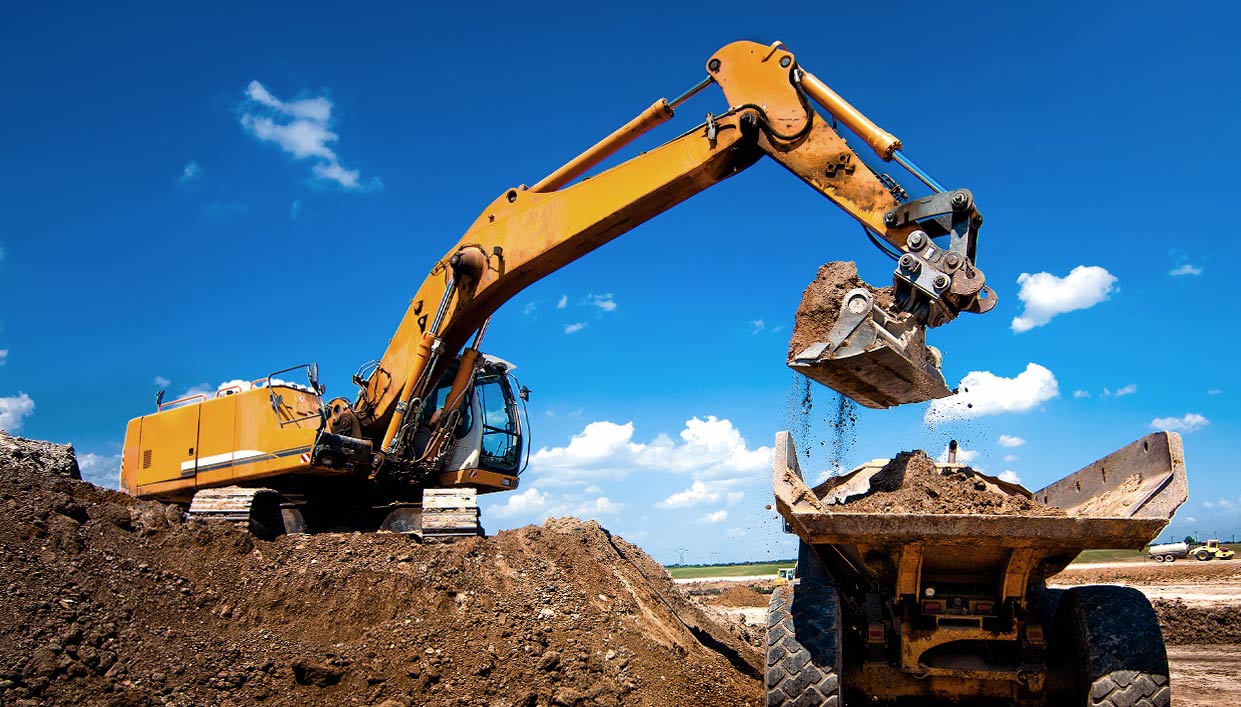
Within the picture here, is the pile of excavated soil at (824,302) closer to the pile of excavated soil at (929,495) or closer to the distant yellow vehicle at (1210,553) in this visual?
the pile of excavated soil at (929,495)

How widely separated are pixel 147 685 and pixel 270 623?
1723 mm

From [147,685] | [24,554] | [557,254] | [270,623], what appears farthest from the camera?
[557,254]

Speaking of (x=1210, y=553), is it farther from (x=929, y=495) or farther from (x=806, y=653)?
Result: (x=806, y=653)

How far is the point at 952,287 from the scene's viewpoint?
Result: 611cm

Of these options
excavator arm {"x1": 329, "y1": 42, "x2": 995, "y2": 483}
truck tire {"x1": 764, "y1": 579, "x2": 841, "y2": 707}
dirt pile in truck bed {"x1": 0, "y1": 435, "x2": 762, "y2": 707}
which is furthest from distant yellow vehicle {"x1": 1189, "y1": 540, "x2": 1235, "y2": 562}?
truck tire {"x1": 764, "y1": 579, "x2": 841, "y2": 707}

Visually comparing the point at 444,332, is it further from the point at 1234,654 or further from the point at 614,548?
the point at 1234,654

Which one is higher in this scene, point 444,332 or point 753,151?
point 753,151

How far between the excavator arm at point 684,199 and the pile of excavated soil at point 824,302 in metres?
0.17

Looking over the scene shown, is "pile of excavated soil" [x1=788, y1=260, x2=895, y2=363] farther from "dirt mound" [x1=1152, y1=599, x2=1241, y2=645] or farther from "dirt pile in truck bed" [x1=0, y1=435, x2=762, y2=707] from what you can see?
"dirt mound" [x1=1152, y1=599, x2=1241, y2=645]

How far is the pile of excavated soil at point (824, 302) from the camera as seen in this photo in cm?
644

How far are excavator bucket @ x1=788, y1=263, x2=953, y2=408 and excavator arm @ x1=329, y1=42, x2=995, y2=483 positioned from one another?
0.05 ft

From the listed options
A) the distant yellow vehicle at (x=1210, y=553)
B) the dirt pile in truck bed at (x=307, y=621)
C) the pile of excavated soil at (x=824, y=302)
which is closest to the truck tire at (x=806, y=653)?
the dirt pile in truck bed at (x=307, y=621)

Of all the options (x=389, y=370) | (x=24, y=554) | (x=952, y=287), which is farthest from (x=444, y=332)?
(x=952, y=287)

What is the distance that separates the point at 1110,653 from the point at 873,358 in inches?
89.7
